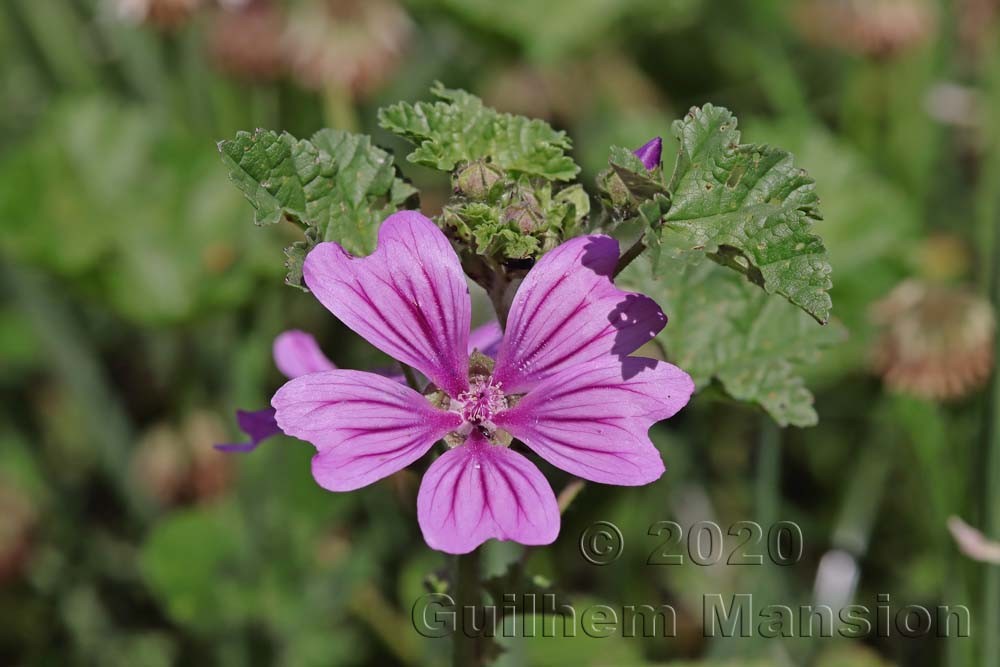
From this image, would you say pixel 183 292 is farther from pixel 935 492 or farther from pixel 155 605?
pixel 935 492

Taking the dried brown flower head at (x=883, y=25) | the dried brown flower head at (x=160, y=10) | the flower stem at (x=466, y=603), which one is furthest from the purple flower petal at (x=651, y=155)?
the dried brown flower head at (x=883, y=25)

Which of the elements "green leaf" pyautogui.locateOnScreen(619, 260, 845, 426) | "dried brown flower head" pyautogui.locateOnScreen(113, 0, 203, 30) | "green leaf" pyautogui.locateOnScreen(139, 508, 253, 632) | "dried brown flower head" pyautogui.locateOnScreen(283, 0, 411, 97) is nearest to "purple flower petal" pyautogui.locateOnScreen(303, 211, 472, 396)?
"green leaf" pyautogui.locateOnScreen(619, 260, 845, 426)

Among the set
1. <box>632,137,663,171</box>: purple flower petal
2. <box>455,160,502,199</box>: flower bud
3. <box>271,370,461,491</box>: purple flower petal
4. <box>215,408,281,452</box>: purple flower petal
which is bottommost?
<box>271,370,461,491</box>: purple flower petal

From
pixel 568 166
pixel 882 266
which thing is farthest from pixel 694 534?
pixel 568 166

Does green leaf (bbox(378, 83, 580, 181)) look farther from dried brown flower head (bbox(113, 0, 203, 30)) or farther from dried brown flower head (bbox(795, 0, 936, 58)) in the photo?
dried brown flower head (bbox(795, 0, 936, 58))

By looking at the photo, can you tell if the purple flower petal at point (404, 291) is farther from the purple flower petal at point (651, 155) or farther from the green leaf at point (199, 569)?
the green leaf at point (199, 569)

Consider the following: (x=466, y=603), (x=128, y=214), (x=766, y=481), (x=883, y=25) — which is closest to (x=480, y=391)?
(x=466, y=603)
